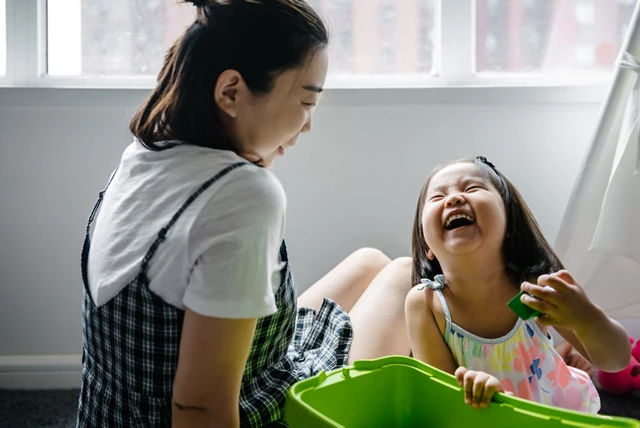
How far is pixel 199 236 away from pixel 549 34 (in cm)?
138

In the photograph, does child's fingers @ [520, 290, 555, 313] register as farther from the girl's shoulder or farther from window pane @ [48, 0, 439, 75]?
window pane @ [48, 0, 439, 75]

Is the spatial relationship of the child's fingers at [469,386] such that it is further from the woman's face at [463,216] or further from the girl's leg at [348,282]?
the girl's leg at [348,282]

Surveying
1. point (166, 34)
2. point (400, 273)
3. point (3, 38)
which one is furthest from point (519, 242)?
point (3, 38)

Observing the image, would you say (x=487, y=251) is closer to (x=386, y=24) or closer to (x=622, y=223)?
(x=622, y=223)

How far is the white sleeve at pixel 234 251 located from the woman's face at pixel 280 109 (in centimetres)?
14

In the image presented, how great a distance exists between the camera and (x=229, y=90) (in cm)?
75

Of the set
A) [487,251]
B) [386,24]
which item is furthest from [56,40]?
[487,251]

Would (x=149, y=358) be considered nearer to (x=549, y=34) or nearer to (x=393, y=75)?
(x=393, y=75)

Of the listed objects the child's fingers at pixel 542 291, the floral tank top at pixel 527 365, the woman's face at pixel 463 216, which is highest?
the woman's face at pixel 463 216

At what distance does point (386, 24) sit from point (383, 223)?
522 mm

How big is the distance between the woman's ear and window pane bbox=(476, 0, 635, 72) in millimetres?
1097

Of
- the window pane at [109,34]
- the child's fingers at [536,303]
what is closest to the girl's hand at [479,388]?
the child's fingers at [536,303]

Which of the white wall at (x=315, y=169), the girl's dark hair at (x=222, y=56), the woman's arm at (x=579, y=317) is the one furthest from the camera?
the white wall at (x=315, y=169)

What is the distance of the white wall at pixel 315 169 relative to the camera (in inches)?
59.7
